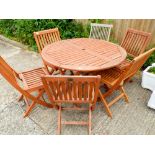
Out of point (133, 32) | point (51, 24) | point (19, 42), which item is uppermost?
point (133, 32)

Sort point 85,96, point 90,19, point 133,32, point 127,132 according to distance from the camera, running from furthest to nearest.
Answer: point 90,19 < point 133,32 < point 127,132 < point 85,96

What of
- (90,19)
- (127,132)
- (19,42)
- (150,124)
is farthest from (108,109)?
(19,42)

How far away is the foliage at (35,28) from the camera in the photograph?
19.3 feet

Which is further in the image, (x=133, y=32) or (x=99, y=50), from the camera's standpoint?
(x=133, y=32)

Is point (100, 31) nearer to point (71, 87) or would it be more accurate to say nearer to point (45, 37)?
point (45, 37)

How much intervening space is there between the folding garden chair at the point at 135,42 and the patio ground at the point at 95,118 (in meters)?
0.81

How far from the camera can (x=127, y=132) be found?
3059 mm

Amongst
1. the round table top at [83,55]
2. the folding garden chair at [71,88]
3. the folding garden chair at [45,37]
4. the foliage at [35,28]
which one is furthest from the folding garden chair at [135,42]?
the foliage at [35,28]

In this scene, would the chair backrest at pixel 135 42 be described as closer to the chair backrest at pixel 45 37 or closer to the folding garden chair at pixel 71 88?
the chair backrest at pixel 45 37

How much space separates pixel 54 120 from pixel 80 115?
19.4 inches

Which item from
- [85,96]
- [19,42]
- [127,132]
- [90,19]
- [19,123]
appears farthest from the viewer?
[19,42]

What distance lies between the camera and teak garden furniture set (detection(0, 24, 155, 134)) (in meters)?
2.50

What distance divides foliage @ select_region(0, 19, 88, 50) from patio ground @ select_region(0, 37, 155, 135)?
2661 millimetres

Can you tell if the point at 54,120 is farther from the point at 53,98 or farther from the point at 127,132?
the point at 127,132
